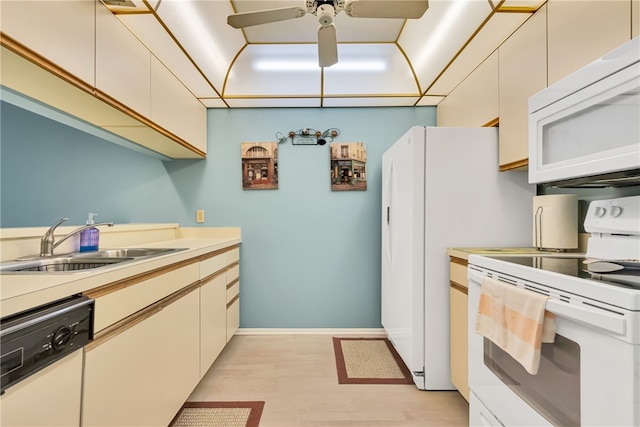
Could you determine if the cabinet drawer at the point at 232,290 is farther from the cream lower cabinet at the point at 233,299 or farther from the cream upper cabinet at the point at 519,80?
the cream upper cabinet at the point at 519,80

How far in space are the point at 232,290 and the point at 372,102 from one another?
6.99ft

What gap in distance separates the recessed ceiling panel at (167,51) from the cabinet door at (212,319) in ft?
5.06

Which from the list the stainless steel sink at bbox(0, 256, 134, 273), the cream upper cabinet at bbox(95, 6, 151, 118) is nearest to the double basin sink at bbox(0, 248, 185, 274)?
the stainless steel sink at bbox(0, 256, 134, 273)

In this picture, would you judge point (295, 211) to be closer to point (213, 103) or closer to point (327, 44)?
point (213, 103)

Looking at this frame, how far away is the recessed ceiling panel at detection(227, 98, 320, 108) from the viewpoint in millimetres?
2584

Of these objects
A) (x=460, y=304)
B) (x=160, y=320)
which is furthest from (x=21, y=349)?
(x=460, y=304)

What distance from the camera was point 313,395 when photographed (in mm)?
1806

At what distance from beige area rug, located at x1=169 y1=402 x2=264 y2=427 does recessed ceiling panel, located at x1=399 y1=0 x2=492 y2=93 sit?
2633mm

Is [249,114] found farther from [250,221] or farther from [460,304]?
[460,304]

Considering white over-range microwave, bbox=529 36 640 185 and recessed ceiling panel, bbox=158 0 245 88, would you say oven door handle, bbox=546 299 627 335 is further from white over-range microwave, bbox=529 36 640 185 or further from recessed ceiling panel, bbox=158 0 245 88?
recessed ceiling panel, bbox=158 0 245 88

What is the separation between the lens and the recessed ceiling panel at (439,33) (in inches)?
66.9

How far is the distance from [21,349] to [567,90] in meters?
1.74

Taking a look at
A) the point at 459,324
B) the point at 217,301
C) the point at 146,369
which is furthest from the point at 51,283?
the point at 459,324

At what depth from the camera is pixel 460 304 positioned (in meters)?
1.64
